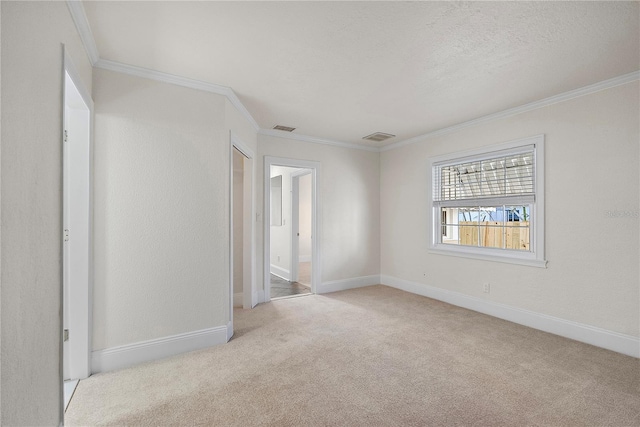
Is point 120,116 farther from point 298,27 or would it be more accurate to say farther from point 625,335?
point 625,335

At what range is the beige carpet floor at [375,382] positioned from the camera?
6.34 ft

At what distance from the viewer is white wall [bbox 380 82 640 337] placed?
9.09ft

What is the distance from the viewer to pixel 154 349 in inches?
104

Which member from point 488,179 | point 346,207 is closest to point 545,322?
point 488,179

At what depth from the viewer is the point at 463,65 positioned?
256 centimetres

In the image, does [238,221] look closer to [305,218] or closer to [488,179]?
[488,179]

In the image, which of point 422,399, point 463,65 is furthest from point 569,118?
point 422,399

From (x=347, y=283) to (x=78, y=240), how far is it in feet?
12.6

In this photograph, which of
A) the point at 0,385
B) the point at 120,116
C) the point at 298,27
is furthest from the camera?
the point at 120,116

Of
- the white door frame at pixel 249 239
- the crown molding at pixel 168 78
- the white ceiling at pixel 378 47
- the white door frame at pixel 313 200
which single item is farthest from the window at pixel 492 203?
the crown molding at pixel 168 78

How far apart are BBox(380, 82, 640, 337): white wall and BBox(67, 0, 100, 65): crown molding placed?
4106 millimetres

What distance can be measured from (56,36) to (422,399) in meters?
3.08

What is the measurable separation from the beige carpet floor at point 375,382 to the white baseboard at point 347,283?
151 centimetres

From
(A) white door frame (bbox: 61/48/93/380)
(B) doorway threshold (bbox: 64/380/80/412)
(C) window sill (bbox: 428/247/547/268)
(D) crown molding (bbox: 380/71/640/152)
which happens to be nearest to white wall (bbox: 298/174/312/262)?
(D) crown molding (bbox: 380/71/640/152)
